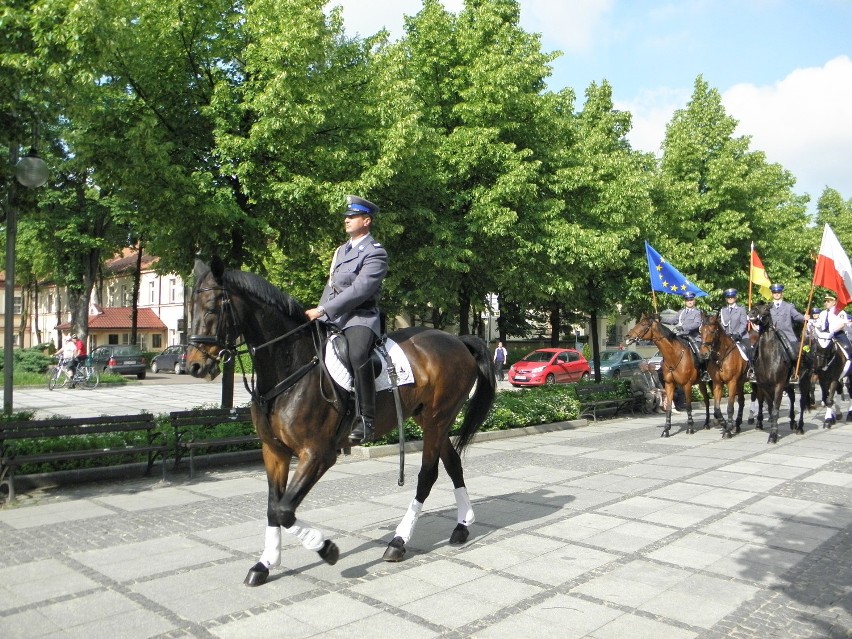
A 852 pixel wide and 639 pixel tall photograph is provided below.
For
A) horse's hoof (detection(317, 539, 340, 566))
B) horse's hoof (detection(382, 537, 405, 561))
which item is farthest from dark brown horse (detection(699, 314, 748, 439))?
horse's hoof (detection(317, 539, 340, 566))

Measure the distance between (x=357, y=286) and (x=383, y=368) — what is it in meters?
0.82

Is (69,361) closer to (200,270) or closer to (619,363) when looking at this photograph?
(619,363)

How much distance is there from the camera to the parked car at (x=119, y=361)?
121ft

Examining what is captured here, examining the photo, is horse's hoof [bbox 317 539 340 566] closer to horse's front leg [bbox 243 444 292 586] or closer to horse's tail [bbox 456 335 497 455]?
horse's front leg [bbox 243 444 292 586]

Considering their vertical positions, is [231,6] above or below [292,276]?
above

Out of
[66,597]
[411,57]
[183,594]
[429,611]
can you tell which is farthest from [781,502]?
[411,57]

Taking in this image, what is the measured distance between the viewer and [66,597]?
5359 mm

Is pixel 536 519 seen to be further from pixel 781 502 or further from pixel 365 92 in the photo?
pixel 365 92

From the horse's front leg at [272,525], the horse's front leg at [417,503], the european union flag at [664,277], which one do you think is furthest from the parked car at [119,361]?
the horse's front leg at [272,525]

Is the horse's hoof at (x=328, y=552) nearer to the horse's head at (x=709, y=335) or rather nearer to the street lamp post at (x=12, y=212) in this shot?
the street lamp post at (x=12, y=212)

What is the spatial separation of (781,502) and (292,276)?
2952cm

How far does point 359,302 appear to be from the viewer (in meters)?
5.89

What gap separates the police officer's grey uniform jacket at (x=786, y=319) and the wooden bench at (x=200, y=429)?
423 inches

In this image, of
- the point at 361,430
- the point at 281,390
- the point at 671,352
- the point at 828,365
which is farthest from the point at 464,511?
the point at 828,365
